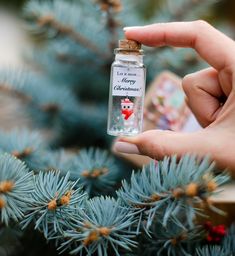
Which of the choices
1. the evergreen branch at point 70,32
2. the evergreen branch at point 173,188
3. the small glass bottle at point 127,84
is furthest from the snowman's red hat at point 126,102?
the evergreen branch at point 70,32

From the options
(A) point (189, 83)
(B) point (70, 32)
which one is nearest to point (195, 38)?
(A) point (189, 83)

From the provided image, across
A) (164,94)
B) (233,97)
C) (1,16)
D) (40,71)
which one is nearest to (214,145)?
(233,97)

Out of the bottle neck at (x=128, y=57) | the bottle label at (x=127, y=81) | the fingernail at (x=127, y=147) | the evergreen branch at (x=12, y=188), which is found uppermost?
the bottle neck at (x=128, y=57)

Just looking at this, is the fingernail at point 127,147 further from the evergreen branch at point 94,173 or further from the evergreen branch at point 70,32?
the evergreen branch at point 70,32

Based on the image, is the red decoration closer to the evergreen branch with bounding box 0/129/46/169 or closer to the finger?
the finger

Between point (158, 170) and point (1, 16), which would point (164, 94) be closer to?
point (158, 170)
